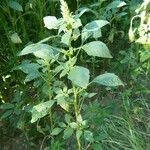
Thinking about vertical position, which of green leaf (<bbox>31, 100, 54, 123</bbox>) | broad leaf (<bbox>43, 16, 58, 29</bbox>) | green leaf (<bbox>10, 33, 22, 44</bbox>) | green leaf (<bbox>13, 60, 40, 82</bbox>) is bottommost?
green leaf (<bbox>31, 100, 54, 123</bbox>)

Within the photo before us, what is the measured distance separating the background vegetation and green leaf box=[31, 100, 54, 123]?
89 mm

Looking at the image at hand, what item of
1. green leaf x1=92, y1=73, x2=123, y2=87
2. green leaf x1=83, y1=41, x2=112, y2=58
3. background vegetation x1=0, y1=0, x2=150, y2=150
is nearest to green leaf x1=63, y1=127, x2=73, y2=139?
background vegetation x1=0, y1=0, x2=150, y2=150

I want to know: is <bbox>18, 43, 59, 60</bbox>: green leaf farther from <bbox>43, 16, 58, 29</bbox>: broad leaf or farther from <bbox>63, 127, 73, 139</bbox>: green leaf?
<bbox>63, 127, 73, 139</bbox>: green leaf

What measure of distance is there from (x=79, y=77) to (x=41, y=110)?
0.74 ft

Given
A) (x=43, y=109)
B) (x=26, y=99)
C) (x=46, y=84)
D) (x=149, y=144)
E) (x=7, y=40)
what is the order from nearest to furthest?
(x=43, y=109) → (x=46, y=84) → (x=149, y=144) → (x=26, y=99) → (x=7, y=40)

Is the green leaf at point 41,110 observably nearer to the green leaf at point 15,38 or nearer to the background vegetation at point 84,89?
the background vegetation at point 84,89

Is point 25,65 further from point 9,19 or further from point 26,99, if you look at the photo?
point 9,19

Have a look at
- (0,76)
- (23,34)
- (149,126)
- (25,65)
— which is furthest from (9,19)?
(149,126)

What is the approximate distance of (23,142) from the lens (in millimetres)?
1827

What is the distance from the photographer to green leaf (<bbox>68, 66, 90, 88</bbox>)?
123cm

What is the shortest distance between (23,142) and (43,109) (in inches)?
18.4

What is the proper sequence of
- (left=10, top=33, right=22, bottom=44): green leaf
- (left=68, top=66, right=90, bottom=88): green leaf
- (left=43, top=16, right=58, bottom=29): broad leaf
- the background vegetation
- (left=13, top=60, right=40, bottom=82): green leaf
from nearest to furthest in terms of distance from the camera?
1. (left=68, top=66, right=90, bottom=88): green leaf
2. (left=43, top=16, right=58, bottom=29): broad leaf
3. (left=13, top=60, right=40, bottom=82): green leaf
4. the background vegetation
5. (left=10, top=33, right=22, bottom=44): green leaf

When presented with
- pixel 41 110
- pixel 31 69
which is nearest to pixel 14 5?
pixel 31 69

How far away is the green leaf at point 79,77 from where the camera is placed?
1234mm
